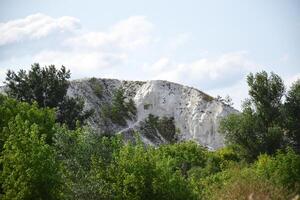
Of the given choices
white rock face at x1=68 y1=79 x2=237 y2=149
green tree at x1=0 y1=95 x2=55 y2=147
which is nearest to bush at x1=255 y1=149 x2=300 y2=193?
green tree at x1=0 y1=95 x2=55 y2=147

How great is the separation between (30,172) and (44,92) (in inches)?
1757

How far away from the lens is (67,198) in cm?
2595

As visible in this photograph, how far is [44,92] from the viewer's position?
6844cm

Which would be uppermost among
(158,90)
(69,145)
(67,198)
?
(158,90)

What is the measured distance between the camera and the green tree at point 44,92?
221 feet

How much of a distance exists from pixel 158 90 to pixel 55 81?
43.7 metres

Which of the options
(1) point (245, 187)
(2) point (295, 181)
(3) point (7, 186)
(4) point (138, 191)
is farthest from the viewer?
(2) point (295, 181)

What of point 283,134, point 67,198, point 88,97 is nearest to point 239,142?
point 283,134

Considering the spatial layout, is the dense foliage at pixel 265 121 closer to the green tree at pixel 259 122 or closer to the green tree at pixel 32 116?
the green tree at pixel 259 122

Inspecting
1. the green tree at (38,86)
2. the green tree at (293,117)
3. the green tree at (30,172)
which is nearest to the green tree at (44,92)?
the green tree at (38,86)

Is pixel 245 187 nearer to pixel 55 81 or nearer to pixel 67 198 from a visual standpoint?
pixel 67 198

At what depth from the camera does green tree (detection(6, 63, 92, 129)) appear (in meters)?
67.5

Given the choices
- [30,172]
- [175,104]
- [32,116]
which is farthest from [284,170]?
[175,104]

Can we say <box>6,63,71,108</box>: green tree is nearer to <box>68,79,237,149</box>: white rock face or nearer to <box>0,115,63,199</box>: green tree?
<box>68,79,237,149</box>: white rock face
